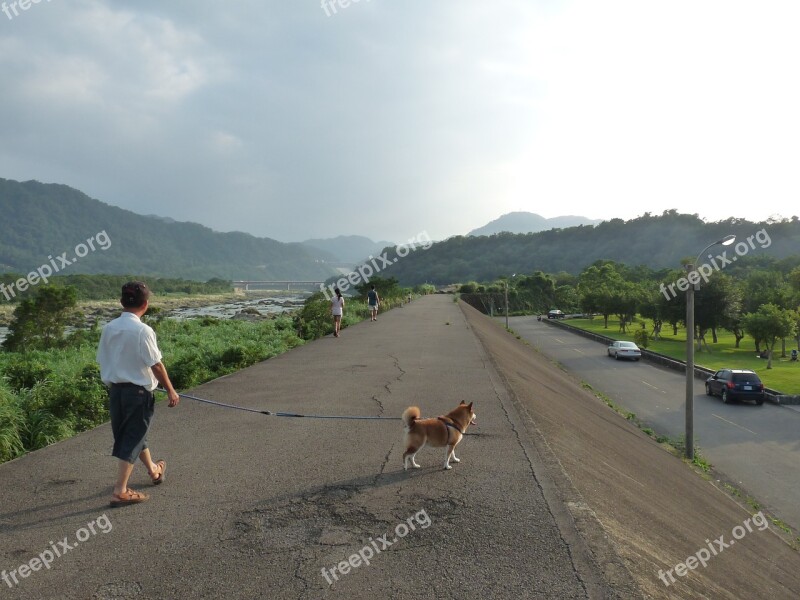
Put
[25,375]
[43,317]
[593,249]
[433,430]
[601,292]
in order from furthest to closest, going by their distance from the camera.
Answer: [593,249], [601,292], [43,317], [25,375], [433,430]

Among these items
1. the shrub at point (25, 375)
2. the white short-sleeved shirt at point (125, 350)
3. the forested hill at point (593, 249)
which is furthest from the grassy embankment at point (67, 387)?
the forested hill at point (593, 249)

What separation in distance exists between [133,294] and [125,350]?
16.1 inches

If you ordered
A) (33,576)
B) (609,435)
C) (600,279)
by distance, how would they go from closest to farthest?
(33,576) → (609,435) → (600,279)

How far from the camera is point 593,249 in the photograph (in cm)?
18812

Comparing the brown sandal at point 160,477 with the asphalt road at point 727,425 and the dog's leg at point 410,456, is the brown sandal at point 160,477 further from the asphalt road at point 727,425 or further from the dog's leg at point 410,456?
the asphalt road at point 727,425

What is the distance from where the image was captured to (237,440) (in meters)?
5.94

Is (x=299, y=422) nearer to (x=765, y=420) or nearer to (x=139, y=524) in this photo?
(x=139, y=524)

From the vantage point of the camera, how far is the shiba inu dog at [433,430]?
4.77 metres

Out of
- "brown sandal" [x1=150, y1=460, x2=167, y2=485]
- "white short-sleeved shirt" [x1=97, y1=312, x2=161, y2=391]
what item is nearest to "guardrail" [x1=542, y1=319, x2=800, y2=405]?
"brown sandal" [x1=150, y1=460, x2=167, y2=485]

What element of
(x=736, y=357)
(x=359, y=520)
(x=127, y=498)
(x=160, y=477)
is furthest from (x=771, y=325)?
(x=127, y=498)

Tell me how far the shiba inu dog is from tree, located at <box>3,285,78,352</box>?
83.3 ft

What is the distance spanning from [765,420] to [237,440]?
2241 centimetres

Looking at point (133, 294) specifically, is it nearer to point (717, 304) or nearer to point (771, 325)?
point (771, 325)

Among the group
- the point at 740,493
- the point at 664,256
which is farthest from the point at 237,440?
the point at 664,256
